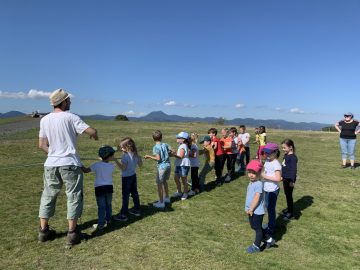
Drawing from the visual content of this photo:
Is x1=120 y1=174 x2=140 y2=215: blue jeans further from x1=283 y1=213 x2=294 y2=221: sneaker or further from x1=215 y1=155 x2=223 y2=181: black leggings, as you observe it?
x1=215 y1=155 x2=223 y2=181: black leggings

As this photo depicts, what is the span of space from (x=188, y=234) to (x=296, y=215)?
3257 millimetres

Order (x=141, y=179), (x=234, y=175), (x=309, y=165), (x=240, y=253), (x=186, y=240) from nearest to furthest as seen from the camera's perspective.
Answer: (x=240, y=253) → (x=186, y=240) → (x=141, y=179) → (x=234, y=175) → (x=309, y=165)

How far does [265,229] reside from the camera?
271 inches

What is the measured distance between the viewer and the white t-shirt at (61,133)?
6047 millimetres

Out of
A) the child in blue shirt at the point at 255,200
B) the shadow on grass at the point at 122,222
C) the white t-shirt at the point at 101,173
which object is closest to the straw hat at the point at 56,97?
the white t-shirt at the point at 101,173

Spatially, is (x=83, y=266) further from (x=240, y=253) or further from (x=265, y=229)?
(x=265, y=229)

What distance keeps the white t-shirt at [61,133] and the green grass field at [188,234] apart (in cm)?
155

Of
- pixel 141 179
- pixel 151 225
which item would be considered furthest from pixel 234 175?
pixel 151 225

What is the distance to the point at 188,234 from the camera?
282 inches

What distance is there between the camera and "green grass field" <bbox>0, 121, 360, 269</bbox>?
19.5 feet

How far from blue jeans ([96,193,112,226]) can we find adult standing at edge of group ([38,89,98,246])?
80cm

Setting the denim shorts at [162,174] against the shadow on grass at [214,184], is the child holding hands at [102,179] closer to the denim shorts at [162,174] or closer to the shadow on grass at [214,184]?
the denim shorts at [162,174]

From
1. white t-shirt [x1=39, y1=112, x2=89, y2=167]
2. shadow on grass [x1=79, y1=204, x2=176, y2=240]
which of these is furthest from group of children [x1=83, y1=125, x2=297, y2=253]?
white t-shirt [x1=39, y1=112, x2=89, y2=167]

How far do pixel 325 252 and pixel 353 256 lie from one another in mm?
492
